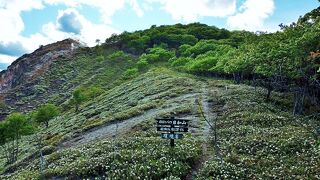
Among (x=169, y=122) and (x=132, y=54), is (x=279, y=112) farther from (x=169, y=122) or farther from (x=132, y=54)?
(x=132, y=54)

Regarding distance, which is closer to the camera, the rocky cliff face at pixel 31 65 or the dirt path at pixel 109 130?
the dirt path at pixel 109 130

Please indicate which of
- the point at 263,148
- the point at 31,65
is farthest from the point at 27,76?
the point at 263,148

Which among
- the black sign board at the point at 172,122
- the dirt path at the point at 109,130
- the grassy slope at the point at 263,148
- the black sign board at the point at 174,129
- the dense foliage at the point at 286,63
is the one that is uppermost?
the dense foliage at the point at 286,63

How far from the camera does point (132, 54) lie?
181 m

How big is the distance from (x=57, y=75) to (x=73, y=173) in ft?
428

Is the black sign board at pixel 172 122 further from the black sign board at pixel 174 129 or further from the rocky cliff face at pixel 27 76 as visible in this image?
the rocky cliff face at pixel 27 76

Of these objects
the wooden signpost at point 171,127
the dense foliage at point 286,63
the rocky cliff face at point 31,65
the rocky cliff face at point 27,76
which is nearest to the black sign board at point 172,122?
the wooden signpost at point 171,127

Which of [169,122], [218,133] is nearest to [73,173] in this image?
[169,122]

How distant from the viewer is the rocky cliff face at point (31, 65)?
544 ft

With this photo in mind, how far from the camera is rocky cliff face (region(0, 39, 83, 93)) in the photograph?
16582cm

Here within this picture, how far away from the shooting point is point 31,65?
174 metres

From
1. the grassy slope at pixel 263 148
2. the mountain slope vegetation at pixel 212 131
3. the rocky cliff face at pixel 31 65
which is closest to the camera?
the grassy slope at pixel 263 148

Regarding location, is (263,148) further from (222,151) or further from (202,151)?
(202,151)

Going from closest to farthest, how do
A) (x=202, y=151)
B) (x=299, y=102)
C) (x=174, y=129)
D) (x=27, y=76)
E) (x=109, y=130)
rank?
(x=174, y=129)
(x=202, y=151)
(x=109, y=130)
(x=299, y=102)
(x=27, y=76)
